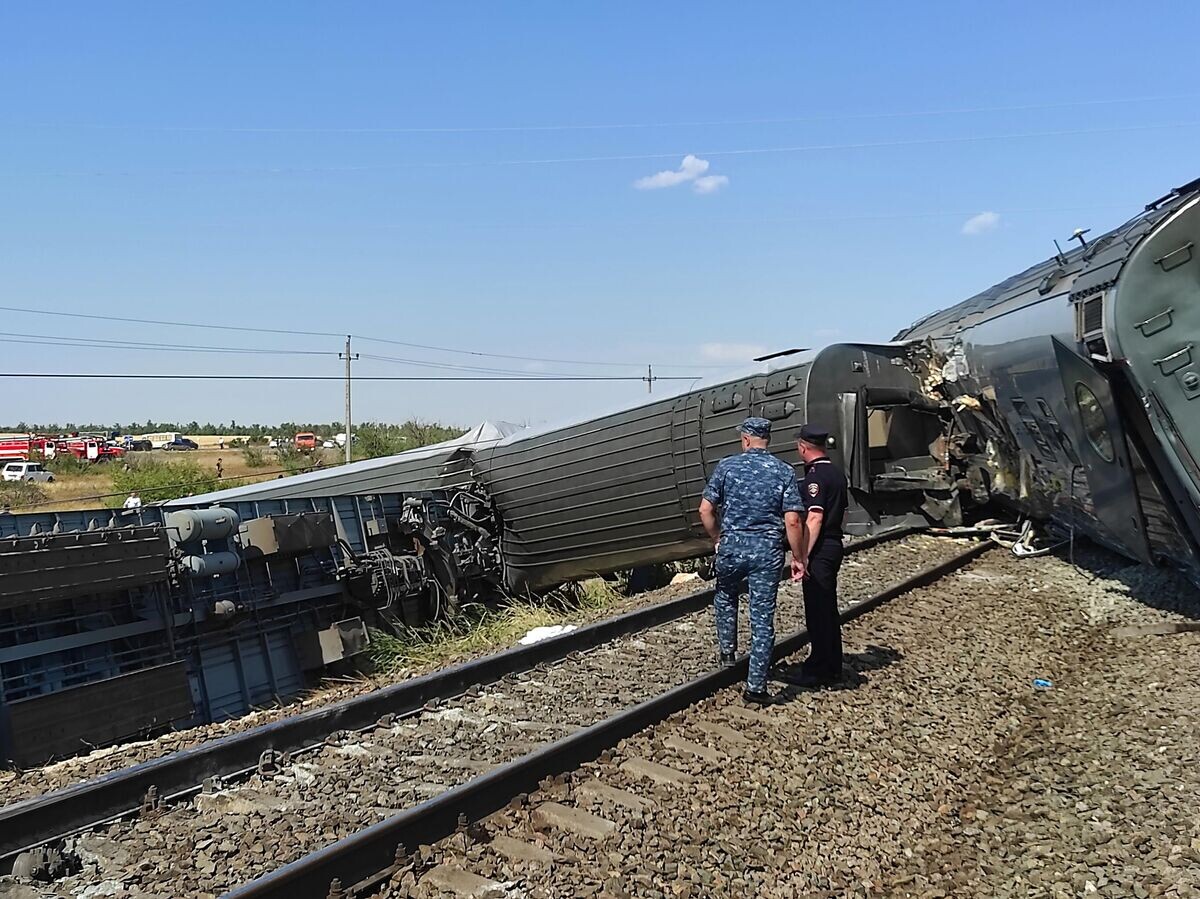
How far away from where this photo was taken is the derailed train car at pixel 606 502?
22.1 feet

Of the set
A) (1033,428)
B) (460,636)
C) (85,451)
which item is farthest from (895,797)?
(85,451)

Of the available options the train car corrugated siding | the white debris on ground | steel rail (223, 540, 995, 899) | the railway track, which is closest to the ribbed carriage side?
the train car corrugated siding

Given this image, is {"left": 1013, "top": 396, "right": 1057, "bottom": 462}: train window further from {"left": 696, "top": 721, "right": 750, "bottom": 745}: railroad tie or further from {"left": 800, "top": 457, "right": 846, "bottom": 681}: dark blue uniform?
{"left": 696, "top": 721, "right": 750, "bottom": 745}: railroad tie

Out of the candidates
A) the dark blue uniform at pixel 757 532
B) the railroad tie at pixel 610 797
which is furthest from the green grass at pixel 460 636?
the railroad tie at pixel 610 797

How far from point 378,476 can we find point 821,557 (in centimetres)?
968

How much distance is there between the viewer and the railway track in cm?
360

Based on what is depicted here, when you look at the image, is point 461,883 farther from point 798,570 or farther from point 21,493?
point 21,493

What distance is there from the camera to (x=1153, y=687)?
5750 millimetres

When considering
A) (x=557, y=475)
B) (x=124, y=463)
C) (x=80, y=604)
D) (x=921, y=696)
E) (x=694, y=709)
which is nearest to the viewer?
(x=694, y=709)

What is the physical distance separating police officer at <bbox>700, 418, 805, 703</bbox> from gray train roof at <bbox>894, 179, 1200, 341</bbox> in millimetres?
3104

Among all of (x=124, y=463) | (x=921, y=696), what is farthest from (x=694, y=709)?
(x=124, y=463)

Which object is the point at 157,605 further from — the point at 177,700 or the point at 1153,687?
the point at 1153,687

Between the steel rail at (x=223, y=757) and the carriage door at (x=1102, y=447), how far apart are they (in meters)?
4.20

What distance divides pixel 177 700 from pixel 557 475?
5541 mm
